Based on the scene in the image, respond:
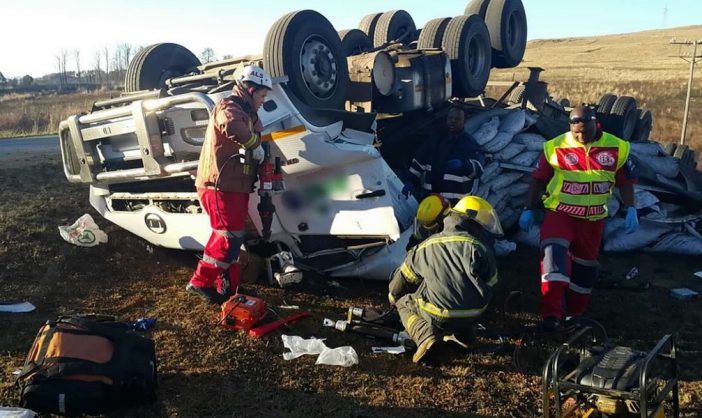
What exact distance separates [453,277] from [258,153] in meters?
1.61

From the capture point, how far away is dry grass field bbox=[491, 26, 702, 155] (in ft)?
68.9

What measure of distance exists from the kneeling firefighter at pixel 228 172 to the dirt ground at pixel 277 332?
0.36 meters

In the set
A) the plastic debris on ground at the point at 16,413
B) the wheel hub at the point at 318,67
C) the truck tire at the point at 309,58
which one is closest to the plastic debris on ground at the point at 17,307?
the plastic debris on ground at the point at 16,413

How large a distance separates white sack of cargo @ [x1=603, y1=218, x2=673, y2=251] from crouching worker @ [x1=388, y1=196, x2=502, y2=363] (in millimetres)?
2981

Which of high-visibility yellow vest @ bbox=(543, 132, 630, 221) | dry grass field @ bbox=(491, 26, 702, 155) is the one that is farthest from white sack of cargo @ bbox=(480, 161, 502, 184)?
dry grass field @ bbox=(491, 26, 702, 155)

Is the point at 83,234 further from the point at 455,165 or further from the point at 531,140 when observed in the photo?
the point at 531,140

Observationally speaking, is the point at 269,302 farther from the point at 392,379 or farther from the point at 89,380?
the point at 89,380

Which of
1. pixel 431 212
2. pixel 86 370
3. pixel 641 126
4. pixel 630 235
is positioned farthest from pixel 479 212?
pixel 641 126

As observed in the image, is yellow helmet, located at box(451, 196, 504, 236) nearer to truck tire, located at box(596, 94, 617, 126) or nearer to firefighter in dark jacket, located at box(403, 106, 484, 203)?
firefighter in dark jacket, located at box(403, 106, 484, 203)

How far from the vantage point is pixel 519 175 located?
6.25 meters

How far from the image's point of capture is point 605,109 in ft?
27.9

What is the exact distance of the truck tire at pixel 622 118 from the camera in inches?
328

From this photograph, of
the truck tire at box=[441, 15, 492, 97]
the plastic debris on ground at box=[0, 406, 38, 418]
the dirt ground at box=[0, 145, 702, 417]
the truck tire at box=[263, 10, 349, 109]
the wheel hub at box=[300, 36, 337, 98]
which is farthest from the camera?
the truck tire at box=[441, 15, 492, 97]

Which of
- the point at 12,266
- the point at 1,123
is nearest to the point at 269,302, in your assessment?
the point at 12,266
